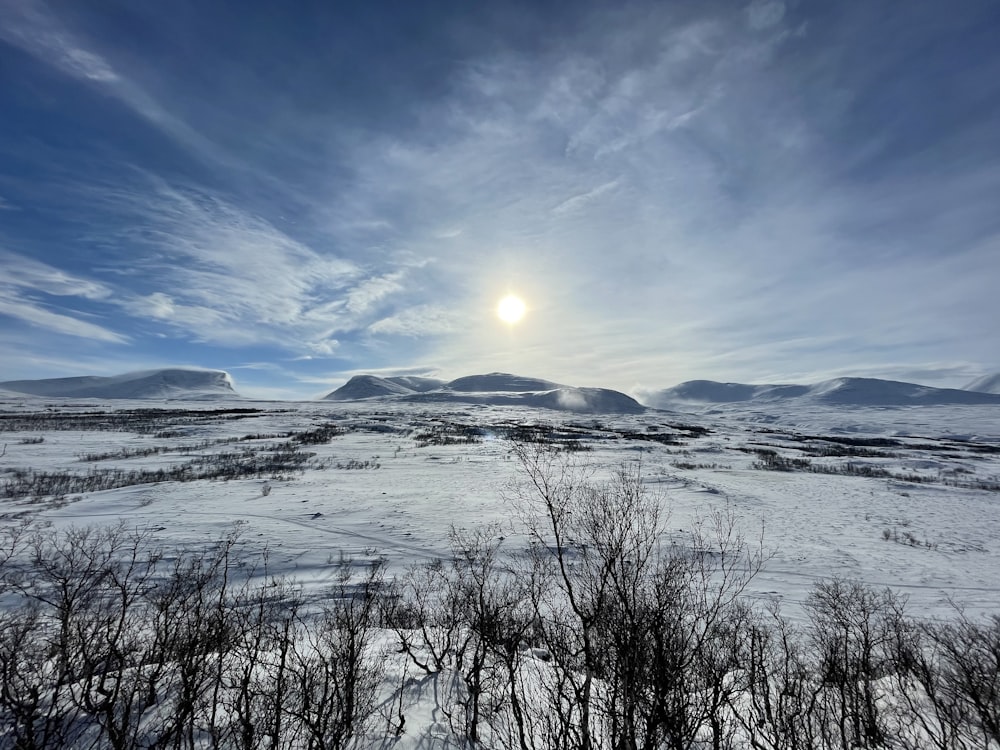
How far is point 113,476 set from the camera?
27328mm

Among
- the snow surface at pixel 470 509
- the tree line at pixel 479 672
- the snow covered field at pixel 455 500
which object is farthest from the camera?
the snow covered field at pixel 455 500

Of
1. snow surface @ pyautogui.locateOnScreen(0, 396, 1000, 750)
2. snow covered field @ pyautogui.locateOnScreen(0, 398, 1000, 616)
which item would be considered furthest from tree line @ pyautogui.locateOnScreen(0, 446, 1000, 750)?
snow covered field @ pyautogui.locateOnScreen(0, 398, 1000, 616)

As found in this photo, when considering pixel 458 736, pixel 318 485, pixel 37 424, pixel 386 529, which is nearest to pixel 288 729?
pixel 458 736

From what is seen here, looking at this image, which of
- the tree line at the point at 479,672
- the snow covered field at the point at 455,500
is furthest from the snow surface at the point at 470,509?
the tree line at the point at 479,672

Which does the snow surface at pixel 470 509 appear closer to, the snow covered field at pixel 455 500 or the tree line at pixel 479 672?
the snow covered field at pixel 455 500

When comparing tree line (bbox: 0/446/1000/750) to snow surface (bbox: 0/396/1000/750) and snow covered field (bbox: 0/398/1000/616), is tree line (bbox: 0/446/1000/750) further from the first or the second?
snow covered field (bbox: 0/398/1000/616)


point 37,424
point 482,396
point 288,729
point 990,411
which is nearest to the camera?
point 288,729

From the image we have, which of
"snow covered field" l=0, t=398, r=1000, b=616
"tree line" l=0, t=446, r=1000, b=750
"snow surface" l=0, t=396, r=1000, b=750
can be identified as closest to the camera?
"tree line" l=0, t=446, r=1000, b=750

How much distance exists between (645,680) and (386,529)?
1493 cm

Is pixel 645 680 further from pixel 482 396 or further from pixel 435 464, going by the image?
pixel 482 396

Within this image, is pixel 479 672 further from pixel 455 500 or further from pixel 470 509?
pixel 455 500

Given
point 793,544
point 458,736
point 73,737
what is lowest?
point 793,544

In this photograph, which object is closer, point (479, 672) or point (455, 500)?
point (479, 672)

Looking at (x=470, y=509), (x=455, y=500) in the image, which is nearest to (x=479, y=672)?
(x=470, y=509)
